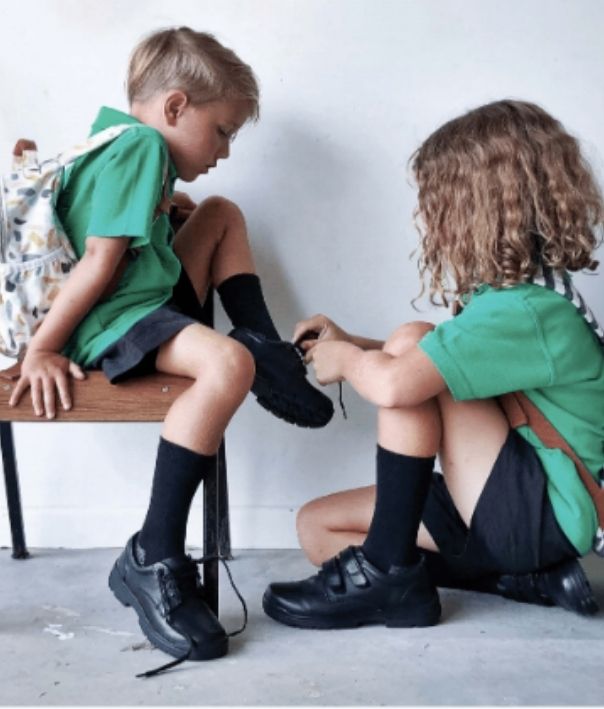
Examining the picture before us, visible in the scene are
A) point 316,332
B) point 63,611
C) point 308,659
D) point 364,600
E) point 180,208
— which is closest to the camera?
point 308,659

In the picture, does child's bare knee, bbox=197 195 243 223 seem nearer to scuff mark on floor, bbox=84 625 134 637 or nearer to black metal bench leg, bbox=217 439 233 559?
black metal bench leg, bbox=217 439 233 559

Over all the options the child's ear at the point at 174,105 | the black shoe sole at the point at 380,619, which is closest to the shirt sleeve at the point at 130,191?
the child's ear at the point at 174,105

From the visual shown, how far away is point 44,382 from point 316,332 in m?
0.44

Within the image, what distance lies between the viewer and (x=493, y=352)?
1.35 m

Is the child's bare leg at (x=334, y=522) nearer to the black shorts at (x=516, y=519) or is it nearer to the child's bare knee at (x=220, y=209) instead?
the black shorts at (x=516, y=519)

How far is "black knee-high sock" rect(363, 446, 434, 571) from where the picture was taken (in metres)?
1.40

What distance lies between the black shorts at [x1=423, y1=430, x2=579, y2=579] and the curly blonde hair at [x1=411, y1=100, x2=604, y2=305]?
0.78 feet

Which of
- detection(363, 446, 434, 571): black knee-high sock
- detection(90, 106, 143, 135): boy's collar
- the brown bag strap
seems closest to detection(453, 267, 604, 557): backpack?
the brown bag strap

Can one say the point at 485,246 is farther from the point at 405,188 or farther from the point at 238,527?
the point at 238,527

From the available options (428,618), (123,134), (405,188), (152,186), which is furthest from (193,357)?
(405,188)

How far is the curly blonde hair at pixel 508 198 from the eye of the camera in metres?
1.41

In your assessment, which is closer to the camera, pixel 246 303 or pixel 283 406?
pixel 283 406

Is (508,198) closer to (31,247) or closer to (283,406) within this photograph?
(283,406)

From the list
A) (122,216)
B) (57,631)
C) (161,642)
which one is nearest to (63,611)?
(57,631)
